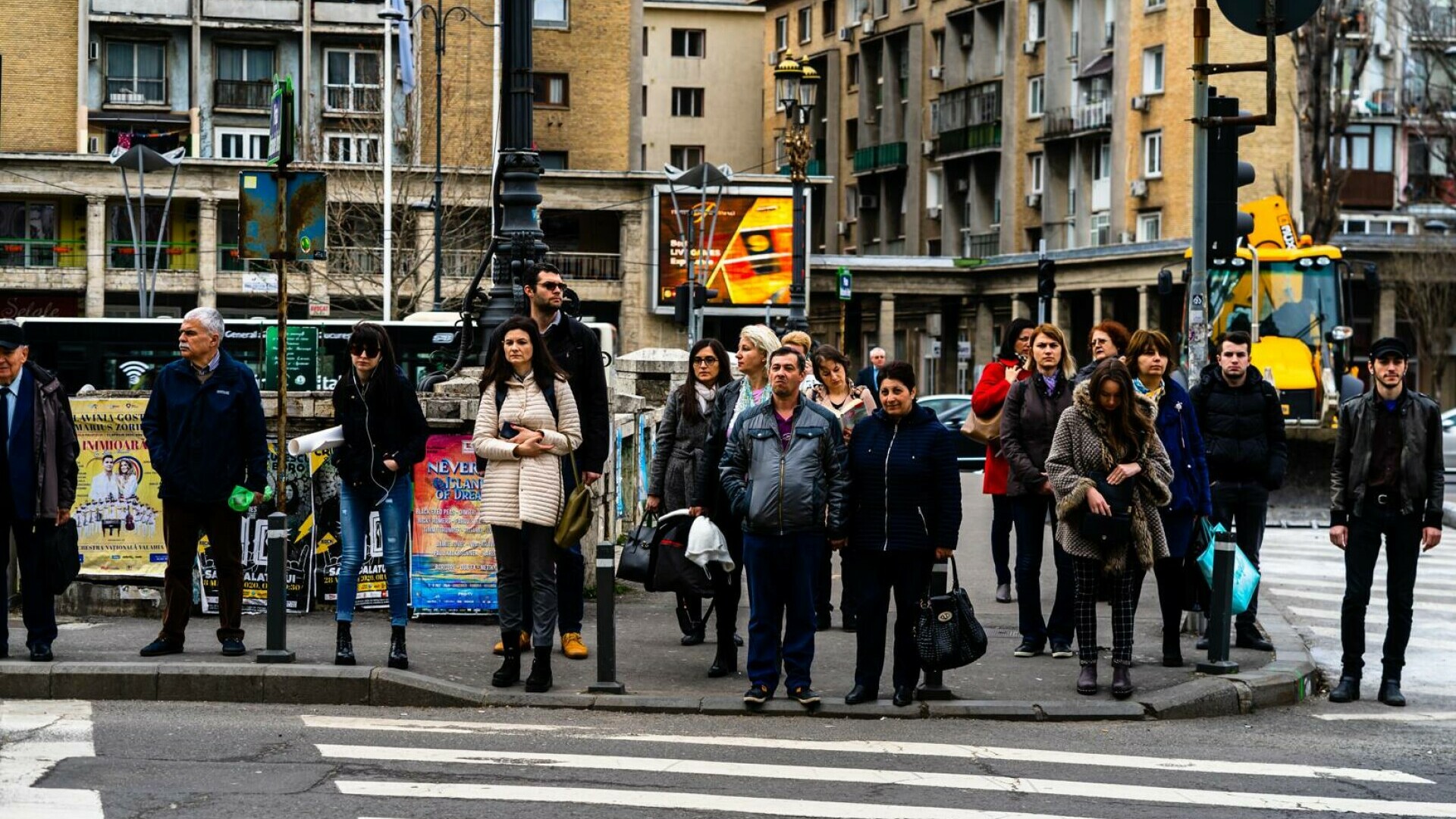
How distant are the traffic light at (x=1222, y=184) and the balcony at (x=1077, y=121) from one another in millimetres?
50273

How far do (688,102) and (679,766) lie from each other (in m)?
78.0

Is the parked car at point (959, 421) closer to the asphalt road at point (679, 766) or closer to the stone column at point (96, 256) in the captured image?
the asphalt road at point (679, 766)

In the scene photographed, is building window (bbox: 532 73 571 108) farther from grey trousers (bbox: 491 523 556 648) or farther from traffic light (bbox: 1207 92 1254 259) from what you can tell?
grey trousers (bbox: 491 523 556 648)

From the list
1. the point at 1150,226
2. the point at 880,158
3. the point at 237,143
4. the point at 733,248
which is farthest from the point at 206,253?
the point at 1150,226

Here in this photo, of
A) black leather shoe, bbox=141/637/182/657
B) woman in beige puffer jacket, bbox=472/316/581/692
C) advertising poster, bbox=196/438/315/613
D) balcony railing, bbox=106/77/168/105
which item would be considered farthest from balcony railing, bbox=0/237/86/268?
woman in beige puffer jacket, bbox=472/316/581/692

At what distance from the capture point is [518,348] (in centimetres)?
1021

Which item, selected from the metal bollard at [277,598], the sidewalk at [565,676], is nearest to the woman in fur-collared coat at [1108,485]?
the sidewalk at [565,676]

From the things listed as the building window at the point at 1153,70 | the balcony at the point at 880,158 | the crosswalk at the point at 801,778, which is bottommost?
the crosswalk at the point at 801,778

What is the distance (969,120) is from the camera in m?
70.4

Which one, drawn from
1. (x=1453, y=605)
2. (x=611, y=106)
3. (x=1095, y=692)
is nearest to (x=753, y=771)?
(x=1095, y=692)

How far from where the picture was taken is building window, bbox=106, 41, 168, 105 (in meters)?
65.1

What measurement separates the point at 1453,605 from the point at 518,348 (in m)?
8.67

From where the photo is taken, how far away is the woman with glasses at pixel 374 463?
34.7 feet

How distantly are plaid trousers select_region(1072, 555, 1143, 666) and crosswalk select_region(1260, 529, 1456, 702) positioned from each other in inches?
50.1
